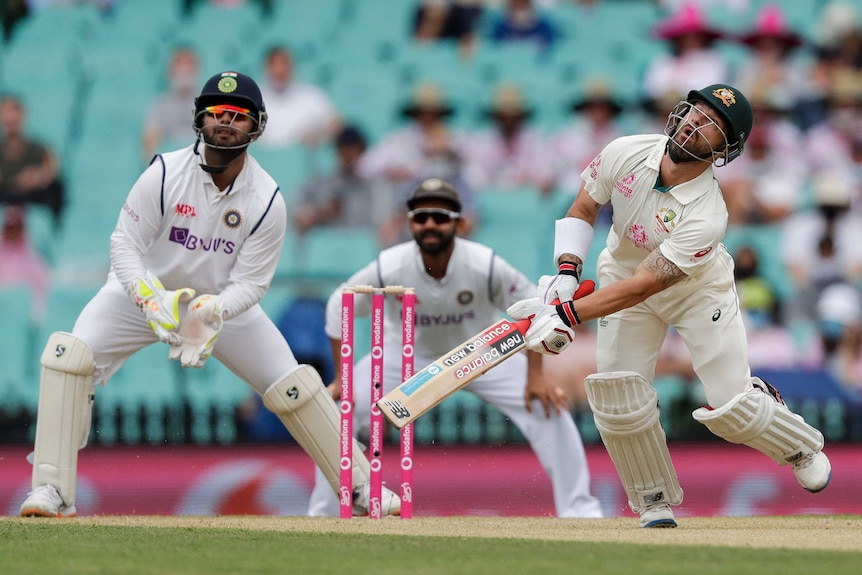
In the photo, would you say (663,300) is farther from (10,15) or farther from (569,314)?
(10,15)

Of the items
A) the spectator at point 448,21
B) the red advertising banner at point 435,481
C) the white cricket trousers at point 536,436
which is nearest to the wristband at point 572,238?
the white cricket trousers at point 536,436

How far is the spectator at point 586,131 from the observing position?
39.1 ft

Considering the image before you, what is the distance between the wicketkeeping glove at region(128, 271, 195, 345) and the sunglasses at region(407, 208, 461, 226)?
1579 millimetres

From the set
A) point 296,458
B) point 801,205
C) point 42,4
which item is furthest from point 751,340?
point 42,4

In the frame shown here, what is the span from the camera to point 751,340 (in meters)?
10.4

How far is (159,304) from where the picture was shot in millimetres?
Answer: 5934

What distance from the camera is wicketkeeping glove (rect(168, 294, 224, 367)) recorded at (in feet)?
19.6

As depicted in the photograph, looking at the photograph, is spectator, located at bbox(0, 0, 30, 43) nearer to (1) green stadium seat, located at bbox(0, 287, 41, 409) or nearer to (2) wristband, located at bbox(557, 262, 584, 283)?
(1) green stadium seat, located at bbox(0, 287, 41, 409)

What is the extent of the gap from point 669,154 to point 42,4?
891 centimetres

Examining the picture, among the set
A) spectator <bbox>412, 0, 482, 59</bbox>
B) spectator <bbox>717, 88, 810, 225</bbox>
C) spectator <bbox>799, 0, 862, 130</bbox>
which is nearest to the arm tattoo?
spectator <bbox>717, 88, 810, 225</bbox>

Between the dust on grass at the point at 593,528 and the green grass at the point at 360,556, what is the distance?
0.25 metres

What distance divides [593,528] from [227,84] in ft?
8.05

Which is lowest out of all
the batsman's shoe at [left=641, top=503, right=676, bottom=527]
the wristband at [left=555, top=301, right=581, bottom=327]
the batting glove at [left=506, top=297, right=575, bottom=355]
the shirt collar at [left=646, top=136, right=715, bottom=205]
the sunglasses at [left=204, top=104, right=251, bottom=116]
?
the batsman's shoe at [left=641, top=503, right=676, bottom=527]

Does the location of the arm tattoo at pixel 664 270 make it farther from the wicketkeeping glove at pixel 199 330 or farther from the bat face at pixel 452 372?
the wicketkeeping glove at pixel 199 330
